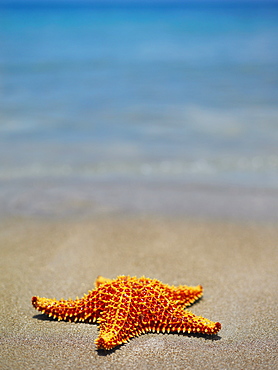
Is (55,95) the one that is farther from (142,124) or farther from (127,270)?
(127,270)

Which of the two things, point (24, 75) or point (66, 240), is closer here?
point (66, 240)

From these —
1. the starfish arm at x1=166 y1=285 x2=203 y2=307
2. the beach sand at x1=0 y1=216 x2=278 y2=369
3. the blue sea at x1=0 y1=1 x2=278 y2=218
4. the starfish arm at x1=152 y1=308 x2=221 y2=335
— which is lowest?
the blue sea at x1=0 y1=1 x2=278 y2=218

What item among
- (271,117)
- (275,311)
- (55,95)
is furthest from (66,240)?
(55,95)

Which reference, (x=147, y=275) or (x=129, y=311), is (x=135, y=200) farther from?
(x=129, y=311)

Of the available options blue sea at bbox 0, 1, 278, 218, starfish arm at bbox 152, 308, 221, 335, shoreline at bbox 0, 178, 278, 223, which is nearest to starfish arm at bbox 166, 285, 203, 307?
starfish arm at bbox 152, 308, 221, 335

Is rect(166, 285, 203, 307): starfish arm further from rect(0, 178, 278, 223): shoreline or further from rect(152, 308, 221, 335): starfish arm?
rect(0, 178, 278, 223): shoreline

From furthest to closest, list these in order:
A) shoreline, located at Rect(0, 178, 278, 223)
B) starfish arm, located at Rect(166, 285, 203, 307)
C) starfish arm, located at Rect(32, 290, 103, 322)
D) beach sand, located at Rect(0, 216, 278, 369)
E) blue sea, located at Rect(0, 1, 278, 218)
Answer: blue sea, located at Rect(0, 1, 278, 218)
shoreline, located at Rect(0, 178, 278, 223)
starfish arm, located at Rect(166, 285, 203, 307)
starfish arm, located at Rect(32, 290, 103, 322)
beach sand, located at Rect(0, 216, 278, 369)

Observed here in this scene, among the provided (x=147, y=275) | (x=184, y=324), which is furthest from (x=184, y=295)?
(x=147, y=275)
